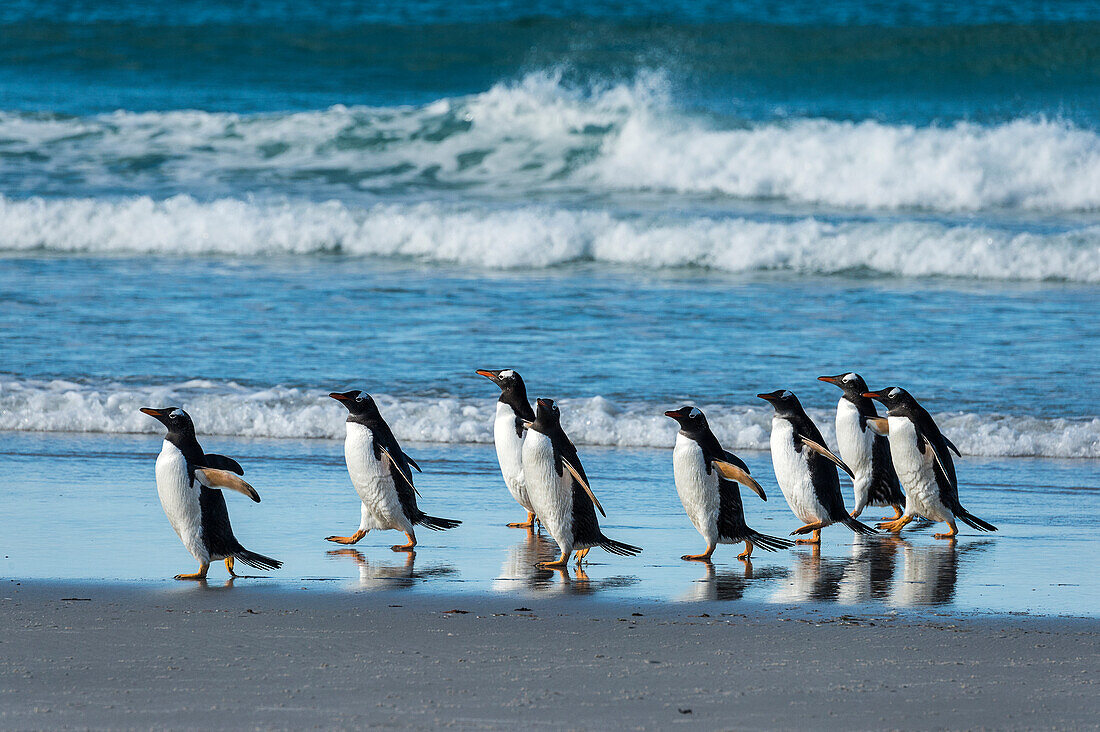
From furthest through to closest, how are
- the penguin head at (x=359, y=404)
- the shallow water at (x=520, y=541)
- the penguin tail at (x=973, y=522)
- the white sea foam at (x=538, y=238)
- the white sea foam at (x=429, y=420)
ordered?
1. the white sea foam at (x=538, y=238)
2. the white sea foam at (x=429, y=420)
3. the penguin tail at (x=973, y=522)
4. the penguin head at (x=359, y=404)
5. the shallow water at (x=520, y=541)

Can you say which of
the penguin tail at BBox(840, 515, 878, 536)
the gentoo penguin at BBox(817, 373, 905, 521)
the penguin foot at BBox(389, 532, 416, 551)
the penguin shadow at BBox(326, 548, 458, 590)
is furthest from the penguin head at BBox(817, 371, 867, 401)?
the penguin shadow at BBox(326, 548, 458, 590)

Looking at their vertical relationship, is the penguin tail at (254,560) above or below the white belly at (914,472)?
below

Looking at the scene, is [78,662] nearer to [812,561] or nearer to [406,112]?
[812,561]

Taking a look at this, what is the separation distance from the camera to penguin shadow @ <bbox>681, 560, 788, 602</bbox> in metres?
4.46

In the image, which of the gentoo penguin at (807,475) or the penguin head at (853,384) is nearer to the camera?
the gentoo penguin at (807,475)

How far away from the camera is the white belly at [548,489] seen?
4945 mm

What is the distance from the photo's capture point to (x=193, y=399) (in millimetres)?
7898

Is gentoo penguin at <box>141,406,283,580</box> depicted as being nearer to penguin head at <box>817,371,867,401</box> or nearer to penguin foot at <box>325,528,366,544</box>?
penguin foot at <box>325,528,366,544</box>

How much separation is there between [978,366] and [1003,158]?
7854 millimetres

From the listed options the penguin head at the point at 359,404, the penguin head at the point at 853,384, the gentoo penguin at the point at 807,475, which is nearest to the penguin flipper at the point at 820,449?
the gentoo penguin at the point at 807,475

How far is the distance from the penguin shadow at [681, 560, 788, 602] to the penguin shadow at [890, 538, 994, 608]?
435 millimetres

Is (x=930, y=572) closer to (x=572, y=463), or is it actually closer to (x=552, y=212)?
(x=572, y=463)

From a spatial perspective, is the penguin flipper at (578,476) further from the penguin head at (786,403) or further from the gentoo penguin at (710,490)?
the penguin head at (786,403)

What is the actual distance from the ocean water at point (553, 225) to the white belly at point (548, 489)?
82 cm
